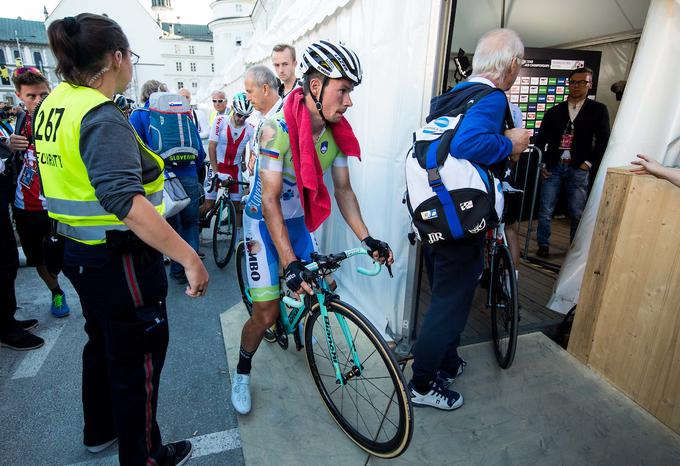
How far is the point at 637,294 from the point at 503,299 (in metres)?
0.79

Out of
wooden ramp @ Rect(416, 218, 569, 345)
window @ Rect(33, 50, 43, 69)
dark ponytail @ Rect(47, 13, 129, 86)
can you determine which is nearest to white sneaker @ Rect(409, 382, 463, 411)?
wooden ramp @ Rect(416, 218, 569, 345)

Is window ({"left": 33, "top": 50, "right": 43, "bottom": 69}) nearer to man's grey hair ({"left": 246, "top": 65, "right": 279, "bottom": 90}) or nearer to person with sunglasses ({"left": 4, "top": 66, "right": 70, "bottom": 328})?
person with sunglasses ({"left": 4, "top": 66, "right": 70, "bottom": 328})

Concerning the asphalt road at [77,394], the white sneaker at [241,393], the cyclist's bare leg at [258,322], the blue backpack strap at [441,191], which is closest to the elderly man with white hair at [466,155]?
the blue backpack strap at [441,191]

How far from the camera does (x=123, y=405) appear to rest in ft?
5.33

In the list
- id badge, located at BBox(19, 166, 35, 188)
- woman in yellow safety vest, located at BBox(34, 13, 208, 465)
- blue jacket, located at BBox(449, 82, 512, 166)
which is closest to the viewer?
woman in yellow safety vest, located at BBox(34, 13, 208, 465)

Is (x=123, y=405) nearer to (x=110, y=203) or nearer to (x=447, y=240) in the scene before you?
(x=110, y=203)

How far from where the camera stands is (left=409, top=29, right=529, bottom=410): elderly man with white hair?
72.0 inches

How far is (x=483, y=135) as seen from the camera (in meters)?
1.79

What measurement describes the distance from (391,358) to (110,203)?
1.29 m

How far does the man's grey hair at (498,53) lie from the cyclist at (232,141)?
294 cm

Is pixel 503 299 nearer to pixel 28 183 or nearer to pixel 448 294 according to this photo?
pixel 448 294

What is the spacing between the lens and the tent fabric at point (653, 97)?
2.44 metres

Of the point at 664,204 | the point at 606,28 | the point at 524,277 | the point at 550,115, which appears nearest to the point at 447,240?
the point at 664,204

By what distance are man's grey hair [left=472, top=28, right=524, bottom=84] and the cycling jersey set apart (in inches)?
34.5
